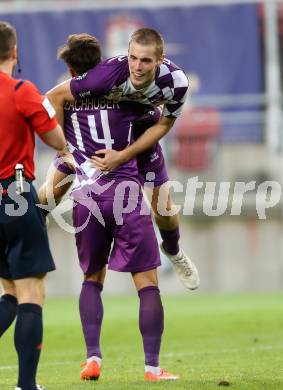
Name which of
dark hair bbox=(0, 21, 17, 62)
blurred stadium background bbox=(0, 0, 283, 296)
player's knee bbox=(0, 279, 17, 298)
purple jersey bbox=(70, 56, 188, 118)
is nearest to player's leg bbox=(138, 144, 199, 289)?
purple jersey bbox=(70, 56, 188, 118)

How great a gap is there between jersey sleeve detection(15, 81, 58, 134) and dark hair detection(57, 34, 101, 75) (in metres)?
1.32

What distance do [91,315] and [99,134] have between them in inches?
49.1

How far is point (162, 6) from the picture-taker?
22578 millimetres

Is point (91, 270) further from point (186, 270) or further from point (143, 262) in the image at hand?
point (186, 270)

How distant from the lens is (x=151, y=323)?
7.52 meters

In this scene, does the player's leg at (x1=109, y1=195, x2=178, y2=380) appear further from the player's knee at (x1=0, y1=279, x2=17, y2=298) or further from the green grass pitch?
the player's knee at (x1=0, y1=279, x2=17, y2=298)

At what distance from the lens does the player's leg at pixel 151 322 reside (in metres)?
7.46

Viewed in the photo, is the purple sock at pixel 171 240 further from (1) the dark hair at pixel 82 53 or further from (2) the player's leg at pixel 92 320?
(1) the dark hair at pixel 82 53

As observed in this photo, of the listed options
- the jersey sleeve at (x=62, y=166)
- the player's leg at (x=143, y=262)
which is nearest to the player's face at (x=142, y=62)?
the player's leg at (x=143, y=262)

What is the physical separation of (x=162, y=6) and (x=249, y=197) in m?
5.11

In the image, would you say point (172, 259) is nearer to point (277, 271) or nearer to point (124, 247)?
point (124, 247)

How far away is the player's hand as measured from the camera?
752cm

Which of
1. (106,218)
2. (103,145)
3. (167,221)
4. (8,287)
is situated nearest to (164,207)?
(167,221)

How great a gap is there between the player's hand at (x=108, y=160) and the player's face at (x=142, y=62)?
487mm
